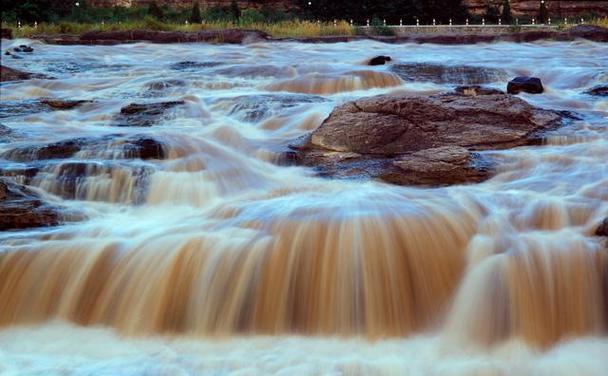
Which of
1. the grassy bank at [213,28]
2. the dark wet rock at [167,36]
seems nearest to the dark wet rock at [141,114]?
the dark wet rock at [167,36]

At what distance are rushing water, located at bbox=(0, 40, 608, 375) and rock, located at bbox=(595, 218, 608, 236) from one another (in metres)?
0.12

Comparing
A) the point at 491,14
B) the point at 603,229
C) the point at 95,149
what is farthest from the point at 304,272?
the point at 491,14

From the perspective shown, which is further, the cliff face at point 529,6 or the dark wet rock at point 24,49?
the cliff face at point 529,6

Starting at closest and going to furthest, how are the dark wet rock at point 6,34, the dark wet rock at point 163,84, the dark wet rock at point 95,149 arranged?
the dark wet rock at point 95,149 < the dark wet rock at point 163,84 < the dark wet rock at point 6,34

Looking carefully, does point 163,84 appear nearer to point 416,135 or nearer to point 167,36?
point 416,135

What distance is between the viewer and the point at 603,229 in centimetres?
543

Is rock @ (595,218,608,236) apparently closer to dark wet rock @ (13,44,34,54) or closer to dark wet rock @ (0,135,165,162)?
dark wet rock @ (0,135,165,162)

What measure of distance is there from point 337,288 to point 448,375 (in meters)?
1.03

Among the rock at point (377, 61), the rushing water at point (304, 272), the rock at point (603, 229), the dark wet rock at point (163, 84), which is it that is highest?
the rock at point (377, 61)

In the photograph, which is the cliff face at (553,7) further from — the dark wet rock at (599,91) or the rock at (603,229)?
the rock at (603,229)

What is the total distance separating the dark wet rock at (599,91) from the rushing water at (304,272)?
339cm

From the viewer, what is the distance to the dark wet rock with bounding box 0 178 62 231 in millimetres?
6043

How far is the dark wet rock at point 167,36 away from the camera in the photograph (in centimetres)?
2239

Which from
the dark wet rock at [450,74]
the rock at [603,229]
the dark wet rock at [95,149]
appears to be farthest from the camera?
the dark wet rock at [450,74]
